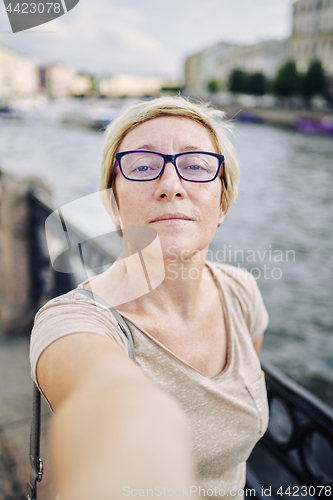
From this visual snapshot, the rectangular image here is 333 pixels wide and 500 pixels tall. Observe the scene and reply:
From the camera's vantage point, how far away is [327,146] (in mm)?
35906

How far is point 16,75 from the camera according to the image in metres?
93.2

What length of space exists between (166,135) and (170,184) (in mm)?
157

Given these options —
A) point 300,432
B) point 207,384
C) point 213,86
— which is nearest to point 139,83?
point 213,86

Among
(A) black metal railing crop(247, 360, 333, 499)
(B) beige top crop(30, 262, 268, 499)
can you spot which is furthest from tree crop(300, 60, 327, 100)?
(B) beige top crop(30, 262, 268, 499)

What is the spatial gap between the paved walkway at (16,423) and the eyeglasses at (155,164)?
150 centimetres

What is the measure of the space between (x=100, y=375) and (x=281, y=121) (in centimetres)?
5327

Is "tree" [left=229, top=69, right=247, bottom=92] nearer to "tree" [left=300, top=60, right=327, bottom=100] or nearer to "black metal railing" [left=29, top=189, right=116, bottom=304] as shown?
"tree" [left=300, top=60, right=327, bottom=100]

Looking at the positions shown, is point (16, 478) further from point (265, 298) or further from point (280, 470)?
point (265, 298)

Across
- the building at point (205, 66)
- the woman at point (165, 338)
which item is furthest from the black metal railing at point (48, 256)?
the building at point (205, 66)

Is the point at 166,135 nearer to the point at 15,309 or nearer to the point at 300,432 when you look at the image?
the point at 300,432

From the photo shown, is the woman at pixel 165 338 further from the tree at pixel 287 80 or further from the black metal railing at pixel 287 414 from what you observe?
the tree at pixel 287 80

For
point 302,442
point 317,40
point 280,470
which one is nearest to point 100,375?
point 302,442

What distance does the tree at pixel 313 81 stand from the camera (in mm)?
50406

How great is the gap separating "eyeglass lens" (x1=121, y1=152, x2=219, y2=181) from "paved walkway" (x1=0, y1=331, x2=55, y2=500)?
1.50 meters
